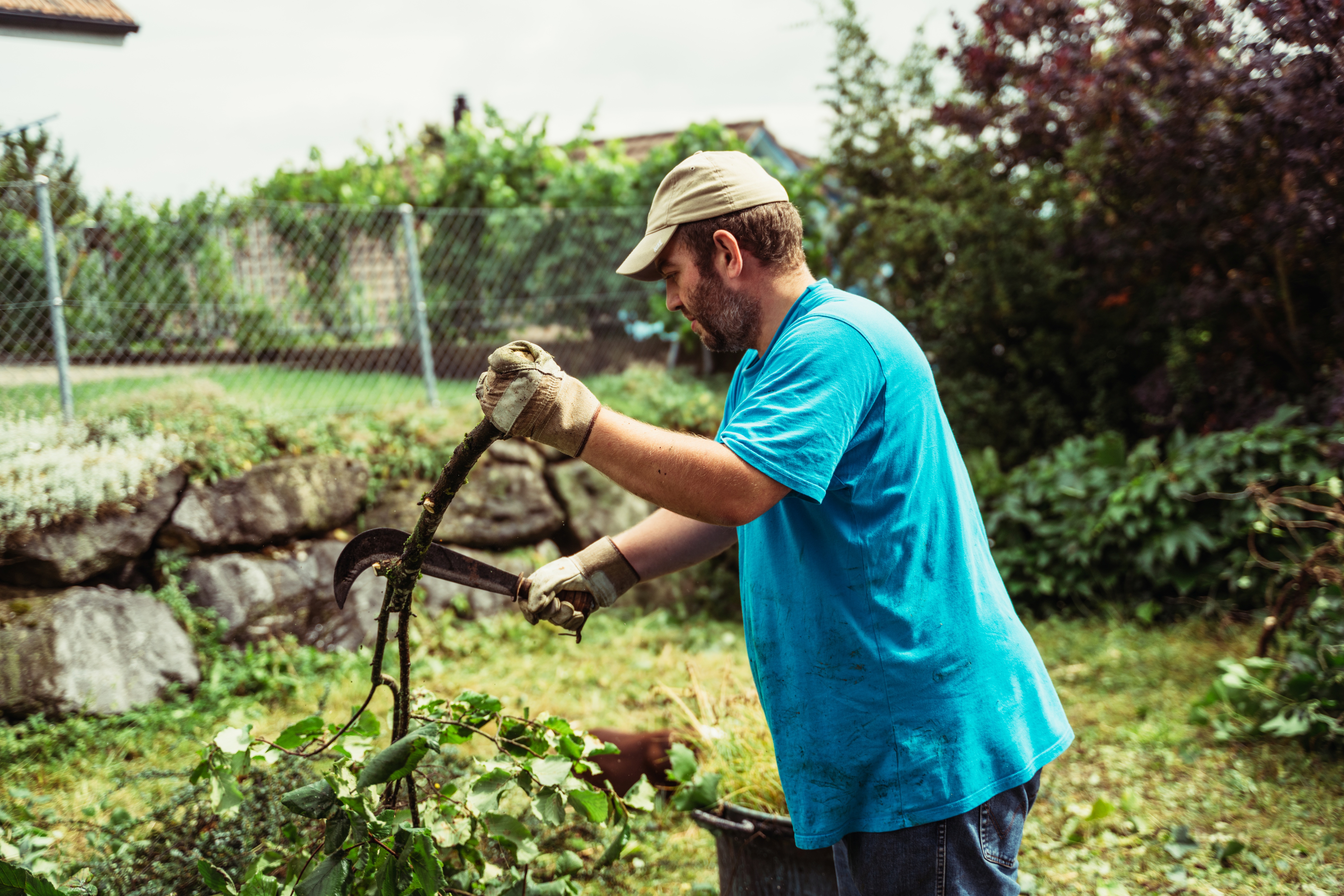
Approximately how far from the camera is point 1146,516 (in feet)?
17.6

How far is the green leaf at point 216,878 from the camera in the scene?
80.8 inches

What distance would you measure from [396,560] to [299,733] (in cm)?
55

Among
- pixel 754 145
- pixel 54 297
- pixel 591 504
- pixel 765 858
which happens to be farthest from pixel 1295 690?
pixel 754 145

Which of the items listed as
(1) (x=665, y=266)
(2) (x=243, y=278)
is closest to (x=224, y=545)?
(2) (x=243, y=278)

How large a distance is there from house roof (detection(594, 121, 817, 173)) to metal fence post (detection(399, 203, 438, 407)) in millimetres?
4501

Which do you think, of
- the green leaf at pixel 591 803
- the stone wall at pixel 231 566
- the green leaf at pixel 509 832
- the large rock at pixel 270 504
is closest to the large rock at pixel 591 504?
the stone wall at pixel 231 566

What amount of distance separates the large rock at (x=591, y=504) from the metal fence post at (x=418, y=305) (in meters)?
0.96

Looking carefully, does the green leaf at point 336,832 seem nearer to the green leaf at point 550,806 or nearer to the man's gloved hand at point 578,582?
the green leaf at point 550,806

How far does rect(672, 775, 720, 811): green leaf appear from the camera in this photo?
245 centimetres

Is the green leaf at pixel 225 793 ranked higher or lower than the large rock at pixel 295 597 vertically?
higher

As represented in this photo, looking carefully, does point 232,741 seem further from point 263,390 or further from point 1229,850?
point 263,390

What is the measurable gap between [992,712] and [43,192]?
504cm

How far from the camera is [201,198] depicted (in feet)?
18.0

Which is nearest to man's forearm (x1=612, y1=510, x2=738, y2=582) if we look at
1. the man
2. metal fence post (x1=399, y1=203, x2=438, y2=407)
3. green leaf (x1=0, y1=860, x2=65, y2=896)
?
the man
